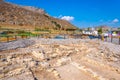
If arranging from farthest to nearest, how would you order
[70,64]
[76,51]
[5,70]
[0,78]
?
1. [76,51]
2. [70,64]
3. [5,70]
4. [0,78]

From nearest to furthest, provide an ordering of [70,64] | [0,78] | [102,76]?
1. [0,78]
2. [102,76]
3. [70,64]

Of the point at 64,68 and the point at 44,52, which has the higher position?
the point at 44,52

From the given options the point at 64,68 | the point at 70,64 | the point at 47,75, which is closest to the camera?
the point at 47,75

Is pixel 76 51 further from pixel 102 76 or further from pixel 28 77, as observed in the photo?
pixel 28 77

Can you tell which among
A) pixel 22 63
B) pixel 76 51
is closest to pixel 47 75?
pixel 22 63

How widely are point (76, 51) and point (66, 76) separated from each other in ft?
20.5

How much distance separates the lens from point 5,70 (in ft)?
30.9

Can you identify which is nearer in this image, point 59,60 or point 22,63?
point 22,63

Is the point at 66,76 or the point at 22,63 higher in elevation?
the point at 22,63

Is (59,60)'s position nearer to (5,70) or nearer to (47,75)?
(47,75)

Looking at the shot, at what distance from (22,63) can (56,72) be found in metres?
2.21

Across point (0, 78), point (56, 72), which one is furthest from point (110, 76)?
point (0, 78)

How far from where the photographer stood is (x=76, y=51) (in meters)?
17.2

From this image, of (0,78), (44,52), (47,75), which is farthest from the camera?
(44,52)
